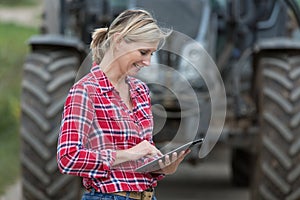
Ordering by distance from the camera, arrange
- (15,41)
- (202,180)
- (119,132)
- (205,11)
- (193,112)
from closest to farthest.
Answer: (119,132), (193,112), (205,11), (202,180), (15,41)

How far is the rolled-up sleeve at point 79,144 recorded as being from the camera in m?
4.46

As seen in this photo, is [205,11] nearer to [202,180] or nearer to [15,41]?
[202,180]

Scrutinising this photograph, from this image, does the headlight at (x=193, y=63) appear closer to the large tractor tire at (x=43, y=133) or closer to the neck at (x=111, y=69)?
the large tractor tire at (x=43, y=133)

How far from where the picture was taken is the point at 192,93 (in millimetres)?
8172

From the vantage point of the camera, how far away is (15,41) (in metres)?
24.2

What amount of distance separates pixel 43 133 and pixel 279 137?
182 cm

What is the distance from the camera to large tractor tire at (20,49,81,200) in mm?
8438

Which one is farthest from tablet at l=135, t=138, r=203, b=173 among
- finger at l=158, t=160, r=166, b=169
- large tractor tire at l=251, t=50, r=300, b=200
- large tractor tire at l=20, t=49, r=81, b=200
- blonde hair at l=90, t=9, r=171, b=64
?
large tractor tire at l=251, t=50, r=300, b=200

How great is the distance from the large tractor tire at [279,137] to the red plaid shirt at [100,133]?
12.9 feet

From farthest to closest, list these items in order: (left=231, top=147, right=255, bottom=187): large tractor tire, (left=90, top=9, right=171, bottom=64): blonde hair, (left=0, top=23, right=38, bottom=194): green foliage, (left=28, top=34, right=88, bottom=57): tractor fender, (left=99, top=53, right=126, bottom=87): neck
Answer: (left=0, top=23, right=38, bottom=194): green foliage, (left=231, top=147, right=255, bottom=187): large tractor tire, (left=28, top=34, right=88, bottom=57): tractor fender, (left=99, top=53, right=126, bottom=87): neck, (left=90, top=9, right=171, bottom=64): blonde hair

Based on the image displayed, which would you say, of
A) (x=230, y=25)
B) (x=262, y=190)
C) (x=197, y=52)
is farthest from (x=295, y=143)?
(x=230, y=25)

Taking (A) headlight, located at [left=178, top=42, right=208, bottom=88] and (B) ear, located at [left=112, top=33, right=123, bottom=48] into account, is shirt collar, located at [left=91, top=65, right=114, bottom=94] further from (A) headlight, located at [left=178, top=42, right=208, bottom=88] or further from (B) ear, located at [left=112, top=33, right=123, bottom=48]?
(A) headlight, located at [left=178, top=42, right=208, bottom=88]

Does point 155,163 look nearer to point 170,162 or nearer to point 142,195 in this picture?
point 170,162

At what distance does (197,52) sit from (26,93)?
1379 mm
